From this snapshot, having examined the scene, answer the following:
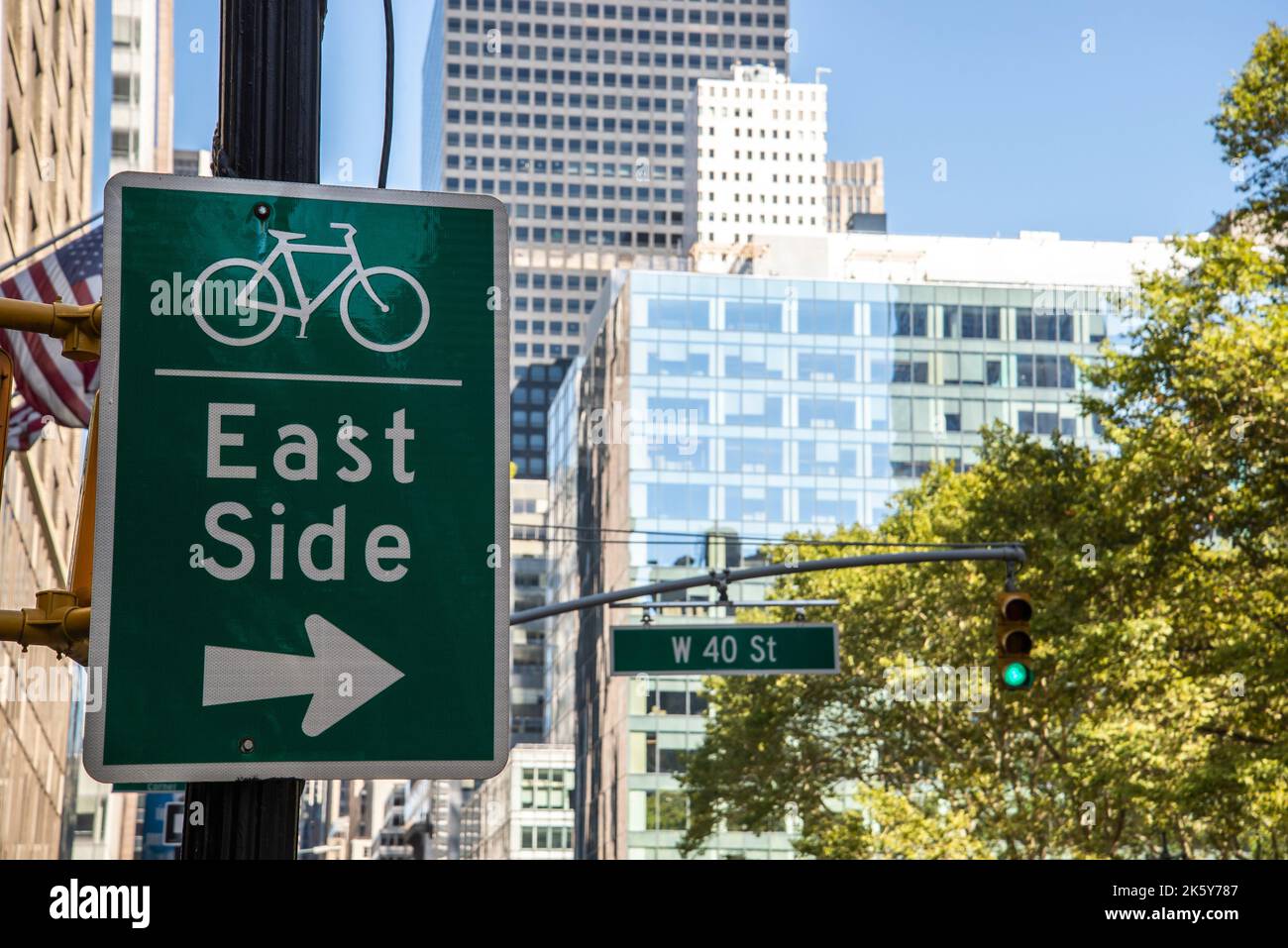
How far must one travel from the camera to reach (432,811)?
607ft

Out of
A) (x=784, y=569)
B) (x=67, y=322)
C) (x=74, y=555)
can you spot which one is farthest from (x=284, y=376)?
(x=784, y=569)

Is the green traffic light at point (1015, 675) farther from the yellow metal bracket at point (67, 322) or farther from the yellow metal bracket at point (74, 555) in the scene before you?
the yellow metal bracket at point (67, 322)

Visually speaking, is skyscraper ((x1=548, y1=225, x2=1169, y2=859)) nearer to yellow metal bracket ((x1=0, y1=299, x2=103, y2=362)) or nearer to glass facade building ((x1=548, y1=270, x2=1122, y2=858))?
glass facade building ((x1=548, y1=270, x2=1122, y2=858))

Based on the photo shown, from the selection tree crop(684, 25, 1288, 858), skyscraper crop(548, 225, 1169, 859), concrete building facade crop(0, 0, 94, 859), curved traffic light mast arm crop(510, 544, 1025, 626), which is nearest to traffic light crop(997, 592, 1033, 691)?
curved traffic light mast arm crop(510, 544, 1025, 626)

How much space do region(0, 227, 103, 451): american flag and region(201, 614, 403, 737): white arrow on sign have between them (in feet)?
41.3

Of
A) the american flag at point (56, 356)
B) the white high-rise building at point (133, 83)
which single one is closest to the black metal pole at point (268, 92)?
the american flag at point (56, 356)

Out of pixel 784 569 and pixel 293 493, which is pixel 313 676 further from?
pixel 784 569

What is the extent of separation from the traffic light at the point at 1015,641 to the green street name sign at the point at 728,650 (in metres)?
2.12

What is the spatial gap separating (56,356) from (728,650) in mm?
7952

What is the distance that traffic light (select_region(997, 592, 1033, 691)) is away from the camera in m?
17.3

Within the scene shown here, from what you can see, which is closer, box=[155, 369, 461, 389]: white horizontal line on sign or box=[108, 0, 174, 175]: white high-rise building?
box=[155, 369, 461, 389]: white horizontal line on sign

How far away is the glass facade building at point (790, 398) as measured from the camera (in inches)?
3489
